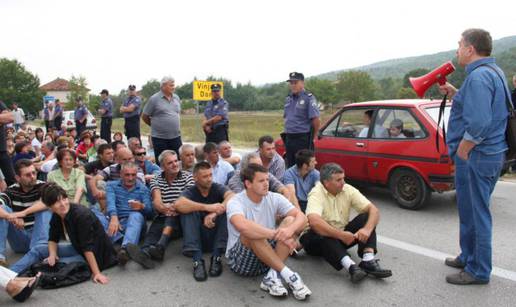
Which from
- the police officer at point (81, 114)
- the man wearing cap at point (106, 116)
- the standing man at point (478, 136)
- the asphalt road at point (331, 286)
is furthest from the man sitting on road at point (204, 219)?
the police officer at point (81, 114)

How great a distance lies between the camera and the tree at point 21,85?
72.4 metres

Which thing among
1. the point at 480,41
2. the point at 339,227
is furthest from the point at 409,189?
the point at 480,41

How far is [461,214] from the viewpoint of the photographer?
12.6 feet

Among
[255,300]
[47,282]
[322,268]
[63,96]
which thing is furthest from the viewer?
[63,96]

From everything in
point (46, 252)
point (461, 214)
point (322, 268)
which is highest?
point (461, 214)

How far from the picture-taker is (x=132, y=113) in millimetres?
10461

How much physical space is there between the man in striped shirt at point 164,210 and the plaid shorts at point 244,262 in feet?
2.87

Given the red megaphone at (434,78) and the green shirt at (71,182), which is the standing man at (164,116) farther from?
the red megaphone at (434,78)

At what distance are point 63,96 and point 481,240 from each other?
344ft

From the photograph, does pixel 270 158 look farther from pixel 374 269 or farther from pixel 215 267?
pixel 374 269

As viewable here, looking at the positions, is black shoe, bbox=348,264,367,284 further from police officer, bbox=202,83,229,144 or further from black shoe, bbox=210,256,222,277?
police officer, bbox=202,83,229,144

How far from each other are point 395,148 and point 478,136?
2735 mm

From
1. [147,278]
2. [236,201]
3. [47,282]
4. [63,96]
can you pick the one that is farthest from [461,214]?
[63,96]

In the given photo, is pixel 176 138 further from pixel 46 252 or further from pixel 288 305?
pixel 288 305
